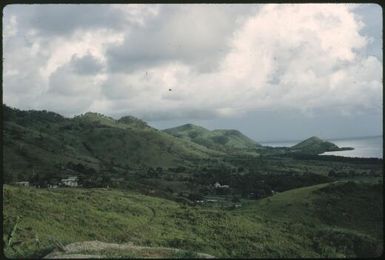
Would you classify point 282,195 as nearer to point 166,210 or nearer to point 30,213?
point 166,210

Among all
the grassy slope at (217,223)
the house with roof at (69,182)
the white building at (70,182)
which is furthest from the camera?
the white building at (70,182)

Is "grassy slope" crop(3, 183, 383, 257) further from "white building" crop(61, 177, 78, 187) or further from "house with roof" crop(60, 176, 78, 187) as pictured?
"white building" crop(61, 177, 78, 187)

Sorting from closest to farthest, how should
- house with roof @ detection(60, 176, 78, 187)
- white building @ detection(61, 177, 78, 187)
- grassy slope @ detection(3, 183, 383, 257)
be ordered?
grassy slope @ detection(3, 183, 383, 257)
house with roof @ detection(60, 176, 78, 187)
white building @ detection(61, 177, 78, 187)

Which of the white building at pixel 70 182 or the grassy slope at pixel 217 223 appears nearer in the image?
the grassy slope at pixel 217 223

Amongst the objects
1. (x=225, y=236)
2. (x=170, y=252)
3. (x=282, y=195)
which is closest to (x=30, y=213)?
(x=225, y=236)

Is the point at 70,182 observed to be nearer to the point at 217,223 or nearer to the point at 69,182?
the point at 69,182

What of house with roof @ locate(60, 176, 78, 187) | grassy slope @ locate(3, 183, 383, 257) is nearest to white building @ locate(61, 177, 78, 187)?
house with roof @ locate(60, 176, 78, 187)

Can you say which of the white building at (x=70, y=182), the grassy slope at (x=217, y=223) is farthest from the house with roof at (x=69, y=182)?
the grassy slope at (x=217, y=223)

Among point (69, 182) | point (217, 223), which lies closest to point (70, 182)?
point (69, 182)

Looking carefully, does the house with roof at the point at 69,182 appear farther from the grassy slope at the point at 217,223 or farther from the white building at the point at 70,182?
the grassy slope at the point at 217,223

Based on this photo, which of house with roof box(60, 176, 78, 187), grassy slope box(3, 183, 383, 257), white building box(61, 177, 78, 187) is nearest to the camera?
grassy slope box(3, 183, 383, 257)
